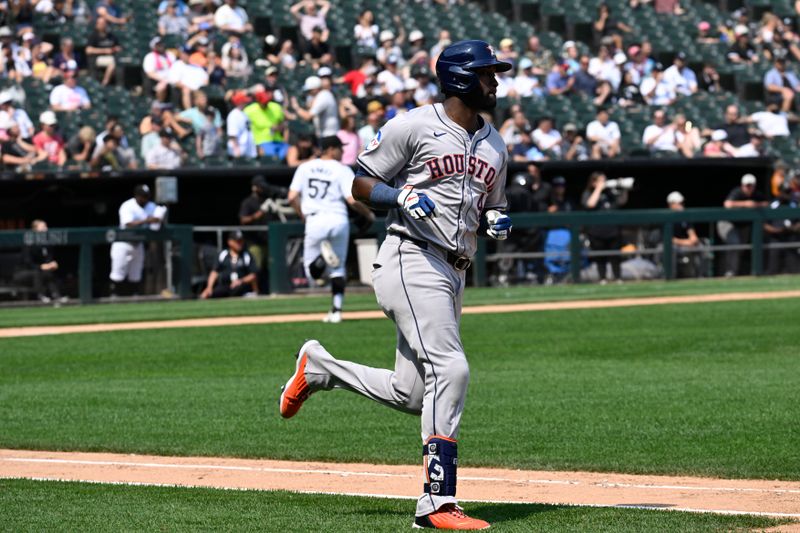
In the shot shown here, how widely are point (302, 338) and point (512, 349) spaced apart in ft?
7.13

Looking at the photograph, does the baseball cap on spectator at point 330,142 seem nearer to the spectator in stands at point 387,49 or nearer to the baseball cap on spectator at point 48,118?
the baseball cap on spectator at point 48,118

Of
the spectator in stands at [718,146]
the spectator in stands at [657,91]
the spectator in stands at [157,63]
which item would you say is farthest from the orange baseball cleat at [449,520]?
the spectator in stands at [657,91]

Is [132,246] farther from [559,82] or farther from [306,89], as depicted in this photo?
[559,82]

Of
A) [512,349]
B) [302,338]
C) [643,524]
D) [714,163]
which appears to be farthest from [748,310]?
[643,524]

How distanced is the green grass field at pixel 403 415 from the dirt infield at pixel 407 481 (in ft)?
0.76

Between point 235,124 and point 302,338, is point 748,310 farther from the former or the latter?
point 235,124

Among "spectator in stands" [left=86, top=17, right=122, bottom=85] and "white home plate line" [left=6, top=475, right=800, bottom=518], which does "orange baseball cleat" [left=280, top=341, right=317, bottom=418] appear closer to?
"white home plate line" [left=6, top=475, right=800, bottom=518]

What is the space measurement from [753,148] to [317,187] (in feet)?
37.0

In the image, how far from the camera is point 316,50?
2375 cm

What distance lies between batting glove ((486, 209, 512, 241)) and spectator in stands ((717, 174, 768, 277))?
17.1m

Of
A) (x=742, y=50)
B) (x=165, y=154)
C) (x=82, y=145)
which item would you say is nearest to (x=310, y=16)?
(x=165, y=154)

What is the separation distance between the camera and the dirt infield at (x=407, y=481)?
247 inches

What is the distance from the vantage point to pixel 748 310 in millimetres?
16641

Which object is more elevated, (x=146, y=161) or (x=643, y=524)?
(x=146, y=161)
